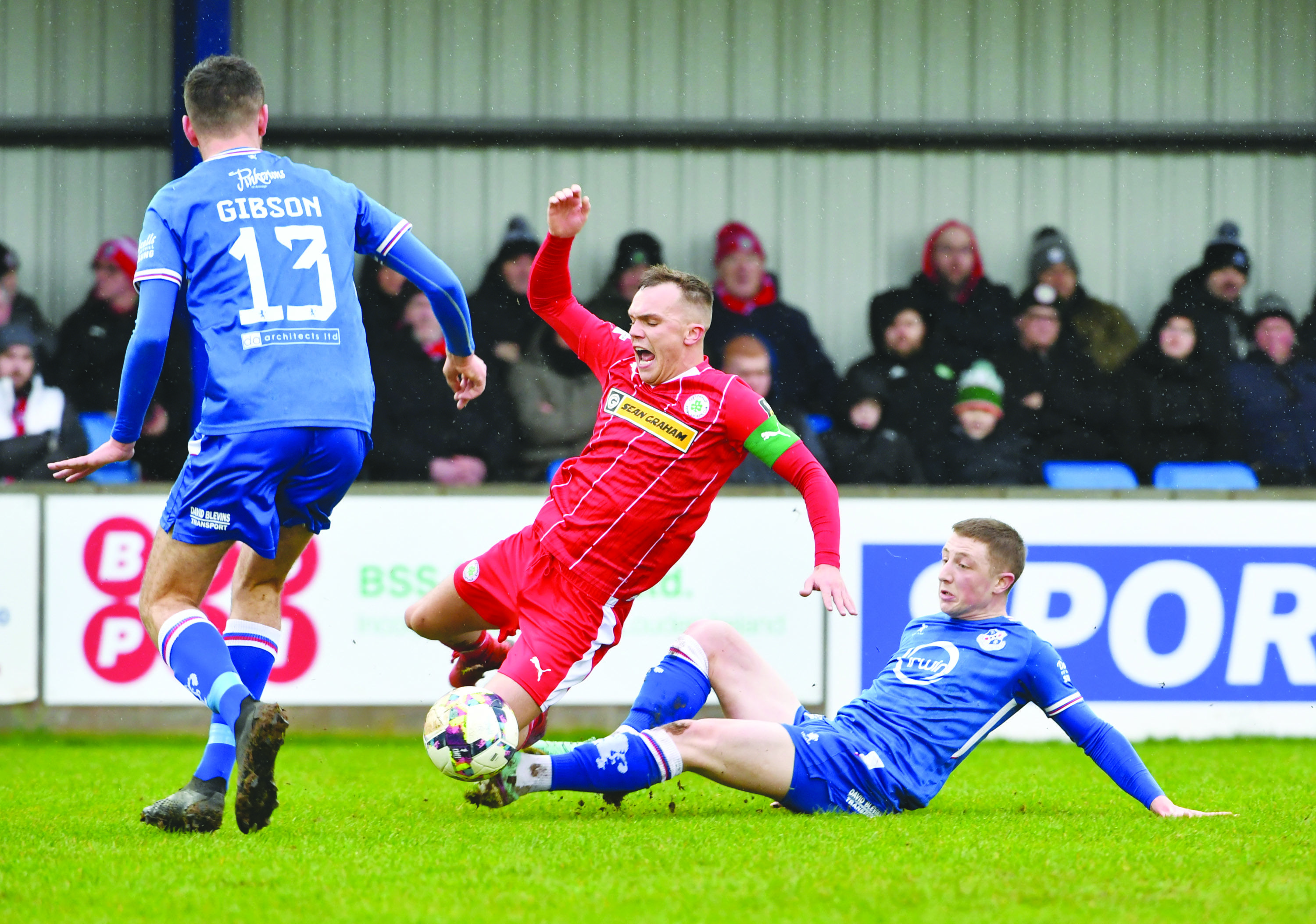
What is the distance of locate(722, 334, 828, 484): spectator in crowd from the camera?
8391 millimetres

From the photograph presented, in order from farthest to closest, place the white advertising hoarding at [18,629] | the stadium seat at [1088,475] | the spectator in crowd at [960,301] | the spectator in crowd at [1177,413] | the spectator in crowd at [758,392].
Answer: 1. the spectator in crowd at [960,301]
2. the spectator in crowd at [1177,413]
3. the stadium seat at [1088,475]
4. the spectator in crowd at [758,392]
5. the white advertising hoarding at [18,629]

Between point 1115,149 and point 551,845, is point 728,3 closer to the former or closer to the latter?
point 1115,149

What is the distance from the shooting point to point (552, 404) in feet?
29.3

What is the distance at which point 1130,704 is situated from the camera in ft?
24.0

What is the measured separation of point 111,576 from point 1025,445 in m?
5.31

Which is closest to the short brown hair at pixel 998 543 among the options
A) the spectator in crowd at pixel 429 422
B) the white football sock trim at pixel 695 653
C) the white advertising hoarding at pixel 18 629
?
the white football sock trim at pixel 695 653

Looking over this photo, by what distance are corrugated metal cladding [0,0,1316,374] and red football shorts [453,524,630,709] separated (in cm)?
652

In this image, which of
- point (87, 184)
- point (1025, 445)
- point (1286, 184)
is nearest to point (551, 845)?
point (1025, 445)

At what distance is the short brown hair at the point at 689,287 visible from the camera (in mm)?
4676

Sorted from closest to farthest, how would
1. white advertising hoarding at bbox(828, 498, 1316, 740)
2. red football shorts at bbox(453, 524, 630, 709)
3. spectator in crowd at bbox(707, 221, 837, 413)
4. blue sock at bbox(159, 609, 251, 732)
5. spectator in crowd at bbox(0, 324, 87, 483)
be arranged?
1. blue sock at bbox(159, 609, 251, 732)
2. red football shorts at bbox(453, 524, 630, 709)
3. white advertising hoarding at bbox(828, 498, 1316, 740)
4. spectator in crowd at bbox(0, 324, 87, 483)
5. spectator in crowd at bbox(707, 221, 837, 413)

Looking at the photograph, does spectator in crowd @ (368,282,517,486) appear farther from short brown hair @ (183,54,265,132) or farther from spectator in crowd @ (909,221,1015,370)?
short brown hair @ (183,54,265,132)

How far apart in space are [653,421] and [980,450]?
463cm

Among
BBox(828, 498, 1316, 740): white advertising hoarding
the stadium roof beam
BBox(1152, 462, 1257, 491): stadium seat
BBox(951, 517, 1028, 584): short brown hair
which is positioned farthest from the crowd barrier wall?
the stadium roof beam

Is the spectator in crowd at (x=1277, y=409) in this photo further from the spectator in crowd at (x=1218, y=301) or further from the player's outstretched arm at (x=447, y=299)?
the player's outstretched arm at (x=447, y=299)
